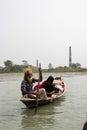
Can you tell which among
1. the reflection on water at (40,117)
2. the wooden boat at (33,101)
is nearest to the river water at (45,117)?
the reflection on water at (40,117)

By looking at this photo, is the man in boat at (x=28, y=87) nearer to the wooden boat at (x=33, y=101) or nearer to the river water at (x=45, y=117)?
the wooden boat at (x=33, y=101)

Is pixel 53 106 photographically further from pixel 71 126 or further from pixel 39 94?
pixel 71 126

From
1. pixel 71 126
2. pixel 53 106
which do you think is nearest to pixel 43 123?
pixel 71 126

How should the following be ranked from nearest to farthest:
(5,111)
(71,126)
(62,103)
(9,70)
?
(71,126) → (5,111) → (62,103) → (9,70)

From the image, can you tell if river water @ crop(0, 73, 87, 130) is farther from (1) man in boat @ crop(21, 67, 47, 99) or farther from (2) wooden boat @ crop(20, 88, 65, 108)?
(1) man in boat @ crop(21, 67, 47, 99)

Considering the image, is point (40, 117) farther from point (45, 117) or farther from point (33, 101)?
point (33, 101)

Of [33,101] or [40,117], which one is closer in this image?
[40,117]

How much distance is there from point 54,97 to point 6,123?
4823 millimetres

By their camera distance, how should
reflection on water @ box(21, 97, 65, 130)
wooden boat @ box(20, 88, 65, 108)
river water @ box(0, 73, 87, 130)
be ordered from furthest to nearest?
wooden boat @ box(20, 88, 65, 108) → reflection on water @ box(21, 97, 65, 130) → river water @ box(0, 73, 87, 130)

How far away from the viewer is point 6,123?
1181 cm

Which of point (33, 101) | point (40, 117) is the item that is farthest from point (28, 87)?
point (40, 117)

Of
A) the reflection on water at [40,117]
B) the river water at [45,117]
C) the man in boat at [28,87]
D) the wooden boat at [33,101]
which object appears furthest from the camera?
the man in boat at [28,87]

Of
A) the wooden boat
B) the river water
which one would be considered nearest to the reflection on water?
the river water

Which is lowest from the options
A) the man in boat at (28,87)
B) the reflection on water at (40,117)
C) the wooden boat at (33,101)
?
the reflection on water at (40,117)
